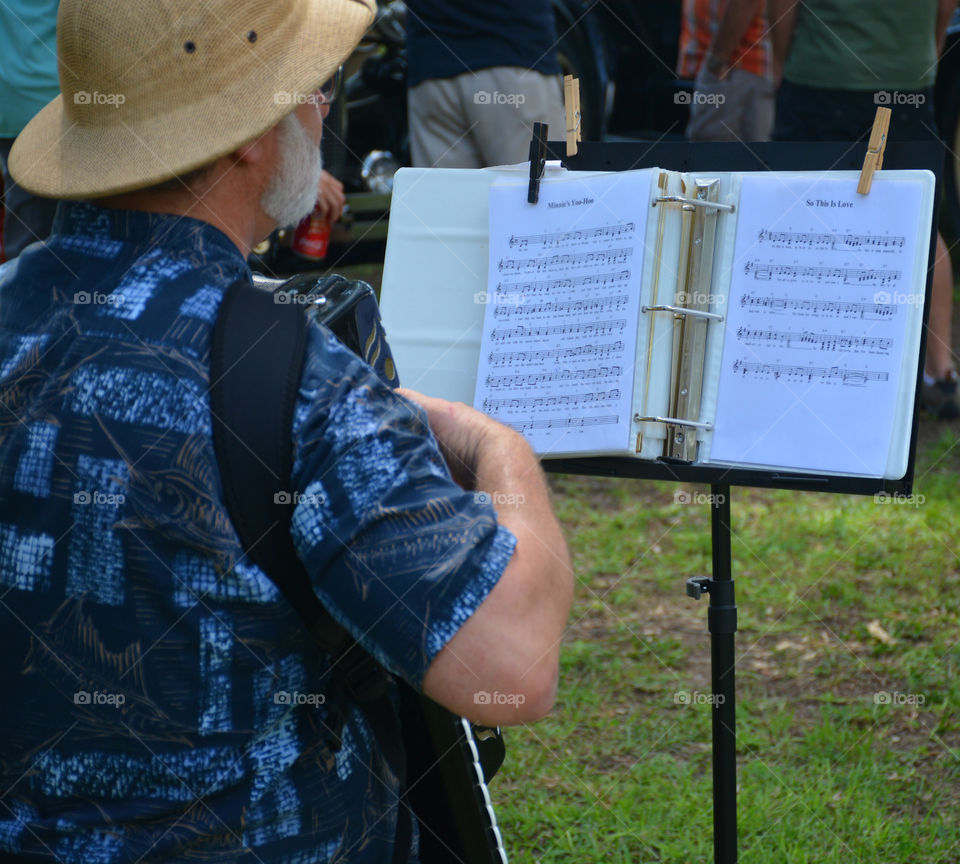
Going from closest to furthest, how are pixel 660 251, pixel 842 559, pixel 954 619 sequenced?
1. pixel 660 251
2. pixel 954 619
3. pixel 842 559

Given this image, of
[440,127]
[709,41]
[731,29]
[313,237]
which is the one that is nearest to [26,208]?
[313,237]

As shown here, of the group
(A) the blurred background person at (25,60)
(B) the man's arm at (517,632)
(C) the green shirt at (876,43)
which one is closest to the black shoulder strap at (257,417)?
(B) the man's arm at (517,632)

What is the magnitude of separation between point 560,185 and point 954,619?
6.92ft

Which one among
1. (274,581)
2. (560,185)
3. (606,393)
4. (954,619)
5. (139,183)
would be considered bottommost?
(954,619)

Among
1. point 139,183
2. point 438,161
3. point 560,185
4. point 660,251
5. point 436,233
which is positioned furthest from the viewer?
point 438,161

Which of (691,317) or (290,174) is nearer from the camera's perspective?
(290,174)

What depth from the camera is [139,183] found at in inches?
47.6

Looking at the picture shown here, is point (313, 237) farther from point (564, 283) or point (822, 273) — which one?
point (822, 273)

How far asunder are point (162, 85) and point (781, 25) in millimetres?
3667

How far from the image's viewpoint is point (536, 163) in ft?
6.10

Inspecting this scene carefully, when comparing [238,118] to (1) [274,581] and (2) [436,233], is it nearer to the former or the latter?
(1) [274,581]

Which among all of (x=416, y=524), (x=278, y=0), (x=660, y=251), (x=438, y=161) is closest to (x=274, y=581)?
(x=416, y=524)

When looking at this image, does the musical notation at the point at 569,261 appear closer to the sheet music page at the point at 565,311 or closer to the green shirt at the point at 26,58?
the sheet music page at the point at 565,311

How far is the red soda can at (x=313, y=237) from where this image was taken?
3631 millimetres
